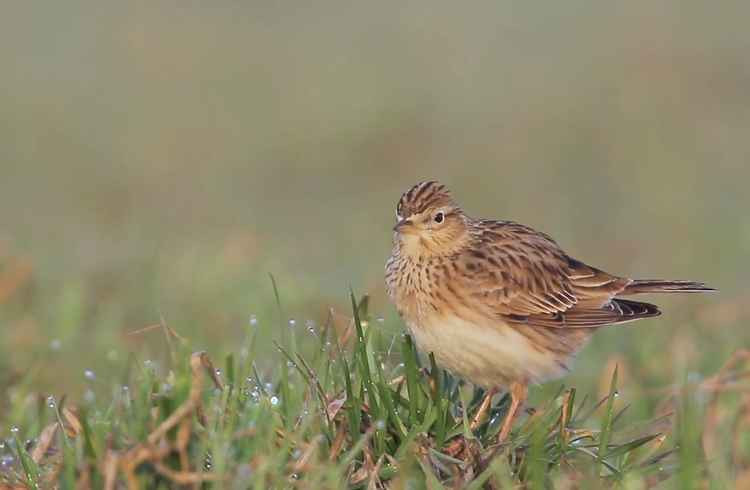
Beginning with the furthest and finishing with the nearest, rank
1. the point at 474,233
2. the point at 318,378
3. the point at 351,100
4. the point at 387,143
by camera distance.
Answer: the point at 351,100 < the point at 387,143 < the point at 474,233 < the point at 318,378

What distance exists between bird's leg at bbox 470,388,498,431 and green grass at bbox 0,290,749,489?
0.10 ft

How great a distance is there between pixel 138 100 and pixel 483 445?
463 inches

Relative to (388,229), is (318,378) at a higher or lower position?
higher

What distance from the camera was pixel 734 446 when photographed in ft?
18.5

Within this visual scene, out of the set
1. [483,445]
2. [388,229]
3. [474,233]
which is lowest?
[388,229]

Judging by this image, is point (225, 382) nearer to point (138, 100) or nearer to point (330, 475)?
point (330, 475)

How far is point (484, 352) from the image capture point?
5680mm

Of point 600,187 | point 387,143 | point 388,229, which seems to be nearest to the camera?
point 388,229

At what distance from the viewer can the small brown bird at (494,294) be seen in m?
5.70

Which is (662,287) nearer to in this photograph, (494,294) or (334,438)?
(494,294)

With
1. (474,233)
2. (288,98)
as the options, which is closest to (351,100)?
(288,98)

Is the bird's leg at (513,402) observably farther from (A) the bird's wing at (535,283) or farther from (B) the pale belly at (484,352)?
(A) the bird's wing at (535,283)

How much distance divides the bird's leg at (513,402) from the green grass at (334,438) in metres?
0.05

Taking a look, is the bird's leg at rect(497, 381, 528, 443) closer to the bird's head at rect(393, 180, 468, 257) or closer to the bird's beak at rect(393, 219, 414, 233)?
the bird's head at rect(393, 180, 468, 257)
